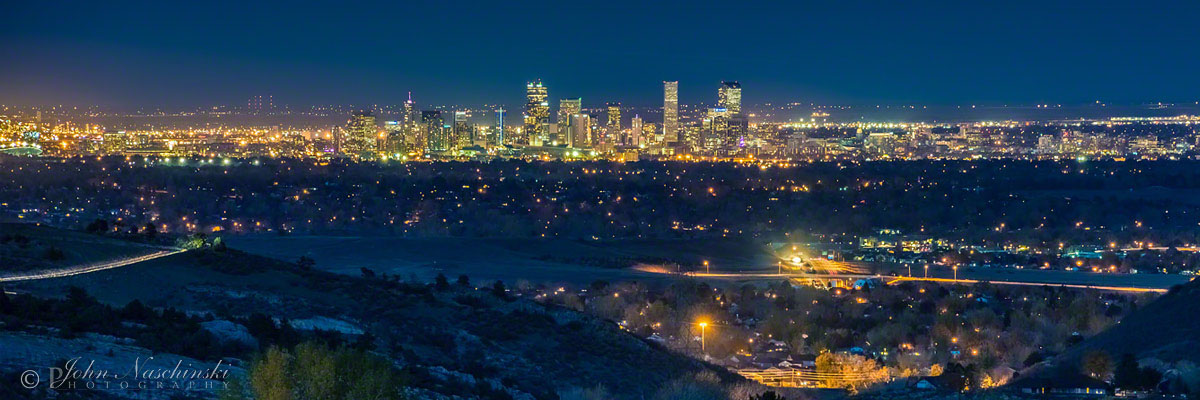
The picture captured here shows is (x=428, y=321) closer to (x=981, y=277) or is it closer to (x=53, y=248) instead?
(x=53, y=248)

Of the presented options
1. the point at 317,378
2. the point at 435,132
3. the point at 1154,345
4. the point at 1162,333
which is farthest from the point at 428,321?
the point at 435,132

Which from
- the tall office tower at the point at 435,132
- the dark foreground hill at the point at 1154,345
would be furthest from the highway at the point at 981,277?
the tall office tower at the point at 435,132

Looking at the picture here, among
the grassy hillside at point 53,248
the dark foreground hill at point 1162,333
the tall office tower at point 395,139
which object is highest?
the tall office tower at point 395,139

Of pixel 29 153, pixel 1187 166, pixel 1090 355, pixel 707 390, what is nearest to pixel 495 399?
pixel 707 390

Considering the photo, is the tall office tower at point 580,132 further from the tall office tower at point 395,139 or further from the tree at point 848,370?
the tree at point 848,370

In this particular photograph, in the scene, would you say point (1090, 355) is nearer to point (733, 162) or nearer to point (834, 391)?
point (834, 391)

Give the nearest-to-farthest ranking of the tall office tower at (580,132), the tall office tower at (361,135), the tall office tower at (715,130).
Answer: the tall office tower at (361,135) < the tall office tower at (580,132) < the tall office tower at (715,130)

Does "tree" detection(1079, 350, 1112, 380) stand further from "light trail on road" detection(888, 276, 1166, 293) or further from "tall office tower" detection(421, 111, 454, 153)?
"tall office tower" detection(421, 111, 454, 153)
